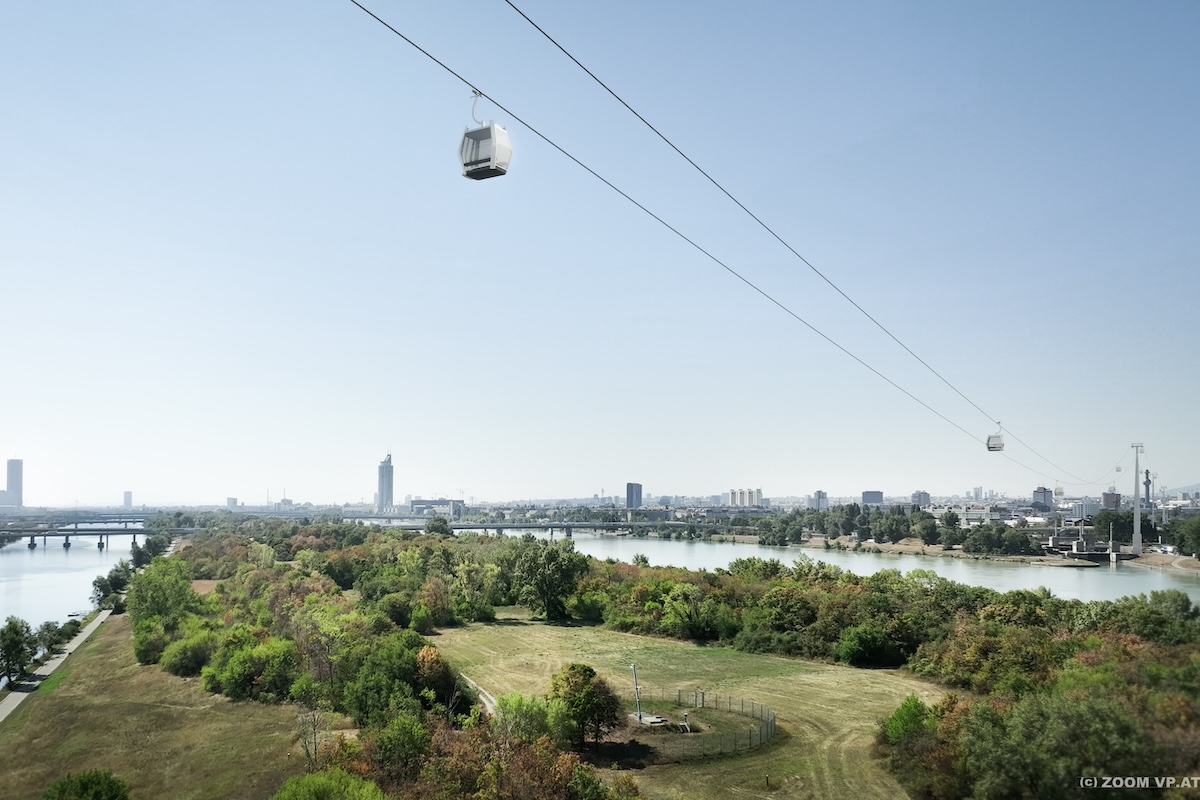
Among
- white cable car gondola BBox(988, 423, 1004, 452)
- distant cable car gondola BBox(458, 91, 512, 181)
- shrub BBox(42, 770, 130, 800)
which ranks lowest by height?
shrub BBox(42, 770, 130, 800)

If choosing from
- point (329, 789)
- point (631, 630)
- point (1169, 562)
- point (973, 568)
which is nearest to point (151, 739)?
point (329, 789)

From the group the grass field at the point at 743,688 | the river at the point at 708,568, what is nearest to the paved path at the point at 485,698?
the grass field at the point at 743,688

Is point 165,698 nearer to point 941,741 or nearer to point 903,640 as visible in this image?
point 941,741

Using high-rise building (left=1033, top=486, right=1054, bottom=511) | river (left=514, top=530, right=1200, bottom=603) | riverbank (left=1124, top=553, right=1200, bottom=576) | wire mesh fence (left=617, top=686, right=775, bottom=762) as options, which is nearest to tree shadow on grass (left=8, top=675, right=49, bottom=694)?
wire mesh fence (left=617, top=686, right=775, bottom=762)

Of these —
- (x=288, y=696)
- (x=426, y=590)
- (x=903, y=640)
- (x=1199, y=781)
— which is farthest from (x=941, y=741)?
(x=426, y=590)

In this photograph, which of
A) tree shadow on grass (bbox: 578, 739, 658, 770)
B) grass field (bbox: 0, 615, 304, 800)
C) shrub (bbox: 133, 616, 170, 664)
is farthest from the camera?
shrub (bbox: 133, 616, 170, 664)

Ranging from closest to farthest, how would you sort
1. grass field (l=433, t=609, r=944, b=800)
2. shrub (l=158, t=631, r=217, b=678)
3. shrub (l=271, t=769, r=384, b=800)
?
shrub (l=271, t=769, r=384, b=800)
grass field (l=433, t=609, r=944, b=800)
shrub (l=158, t=631, r=217, b=678)

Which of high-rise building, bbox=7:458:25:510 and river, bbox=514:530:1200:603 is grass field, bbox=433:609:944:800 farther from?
high-rise building, bbox=7:458:25:510

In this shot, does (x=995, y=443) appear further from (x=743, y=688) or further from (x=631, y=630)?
(x=631, y=630)
